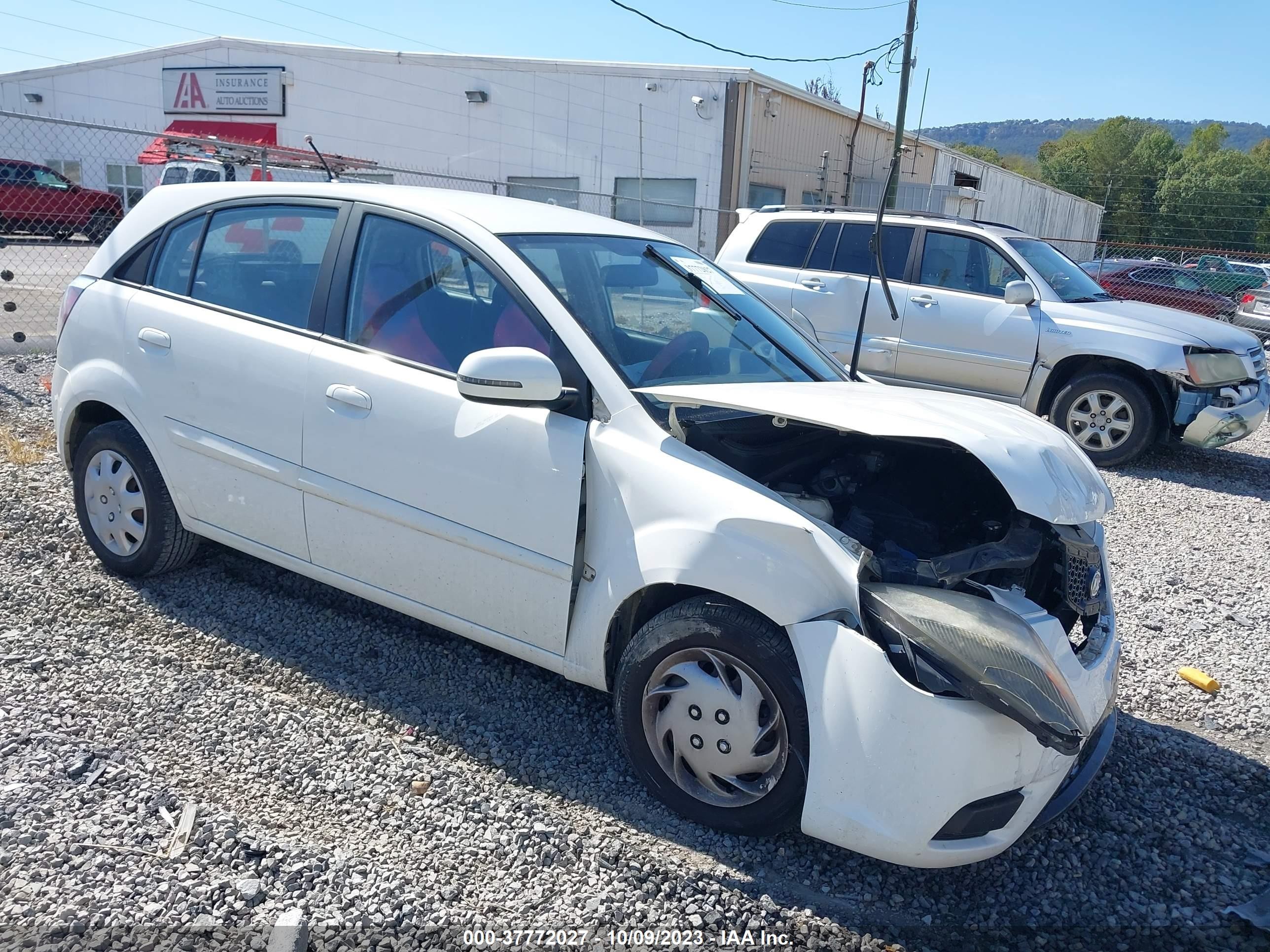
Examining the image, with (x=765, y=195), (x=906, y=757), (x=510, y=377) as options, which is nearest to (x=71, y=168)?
(x=765, y=195)

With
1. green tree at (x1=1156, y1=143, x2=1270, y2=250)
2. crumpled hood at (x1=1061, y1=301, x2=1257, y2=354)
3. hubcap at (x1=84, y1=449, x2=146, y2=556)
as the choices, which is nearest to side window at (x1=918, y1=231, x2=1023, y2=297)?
crumpled hood at (x1=1061, y1=301, x2=1257, y2=354)

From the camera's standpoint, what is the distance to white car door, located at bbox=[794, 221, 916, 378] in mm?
8695

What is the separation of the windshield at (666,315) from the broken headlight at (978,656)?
3.67 feet

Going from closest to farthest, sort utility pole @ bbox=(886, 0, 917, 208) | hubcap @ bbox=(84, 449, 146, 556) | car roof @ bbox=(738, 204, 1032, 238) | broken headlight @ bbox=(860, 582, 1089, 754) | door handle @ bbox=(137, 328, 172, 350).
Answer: broken headlight @ bbox=(860, 582, 1089, 754) < door handle @ bbox=(137, 328, 172, 350) < hubcap @ bbox=(84, 449, 146, 556) < car roof @ bbox=(738, 204, 1032, 238) < utility pole @ bbox=(886, 0, 917, 208)

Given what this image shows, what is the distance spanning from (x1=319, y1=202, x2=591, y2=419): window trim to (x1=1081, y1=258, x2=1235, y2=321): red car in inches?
741

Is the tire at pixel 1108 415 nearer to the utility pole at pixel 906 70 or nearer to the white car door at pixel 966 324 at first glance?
the white car door at pixel 966 324

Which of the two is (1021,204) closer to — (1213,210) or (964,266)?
(1213,210)

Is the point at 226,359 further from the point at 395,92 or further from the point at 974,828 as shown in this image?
the point at 395,92

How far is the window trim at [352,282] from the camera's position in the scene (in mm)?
3105

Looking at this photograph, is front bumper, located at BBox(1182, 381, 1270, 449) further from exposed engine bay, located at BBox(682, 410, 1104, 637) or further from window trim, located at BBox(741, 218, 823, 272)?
exposed engine bay, located at BBox(682, 410, 1104, 637)

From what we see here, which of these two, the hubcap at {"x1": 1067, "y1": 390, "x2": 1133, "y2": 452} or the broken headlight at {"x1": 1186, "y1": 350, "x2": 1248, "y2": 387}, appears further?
the hubcap at {"x1": 1067, "y1": 390, "x2": 1133, "y2": 452}

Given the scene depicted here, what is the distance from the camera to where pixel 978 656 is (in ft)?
7.97

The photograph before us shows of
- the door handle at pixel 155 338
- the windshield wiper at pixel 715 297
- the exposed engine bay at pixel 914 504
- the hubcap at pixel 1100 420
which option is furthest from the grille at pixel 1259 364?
the door handle at pixel 155 338

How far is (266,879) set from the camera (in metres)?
2.58
